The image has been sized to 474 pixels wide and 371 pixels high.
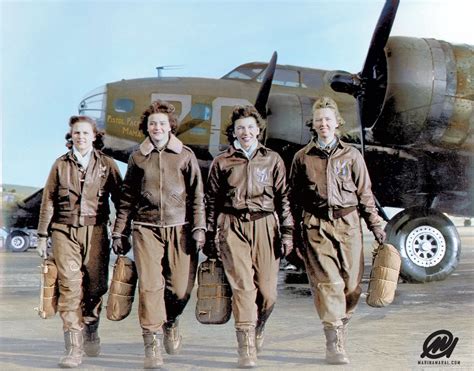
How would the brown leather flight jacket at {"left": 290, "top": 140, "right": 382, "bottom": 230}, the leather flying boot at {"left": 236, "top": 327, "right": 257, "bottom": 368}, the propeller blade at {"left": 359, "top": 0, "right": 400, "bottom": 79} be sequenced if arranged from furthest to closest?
the propeller blade at {"left": 359, "top": 0, "right": 400, "bottom": 79} < the brown leather flight jacket at {"left": 290, "top": 140, "right": 382, "bottom": 230} < the leather flying boot at {"left": 236, "top": 327, "right": 257, "bottom": 368}

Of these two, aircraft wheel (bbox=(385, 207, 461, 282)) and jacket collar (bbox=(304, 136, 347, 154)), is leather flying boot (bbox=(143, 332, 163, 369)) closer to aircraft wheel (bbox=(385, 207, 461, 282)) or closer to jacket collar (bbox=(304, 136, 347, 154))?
jacket collar (bbox=(304, 136, 347, 154))

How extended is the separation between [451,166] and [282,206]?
194 inches

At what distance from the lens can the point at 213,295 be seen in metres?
4.46

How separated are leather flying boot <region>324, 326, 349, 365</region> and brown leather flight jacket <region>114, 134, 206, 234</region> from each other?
3.78ft

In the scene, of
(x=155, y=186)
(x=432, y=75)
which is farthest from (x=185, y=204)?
(x=432, y=75)

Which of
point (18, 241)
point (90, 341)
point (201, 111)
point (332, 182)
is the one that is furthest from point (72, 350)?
point (18, 241)

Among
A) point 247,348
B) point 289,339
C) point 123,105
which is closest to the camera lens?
point 247,348

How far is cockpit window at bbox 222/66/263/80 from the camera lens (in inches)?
418

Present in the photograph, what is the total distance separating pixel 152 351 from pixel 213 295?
0.59m

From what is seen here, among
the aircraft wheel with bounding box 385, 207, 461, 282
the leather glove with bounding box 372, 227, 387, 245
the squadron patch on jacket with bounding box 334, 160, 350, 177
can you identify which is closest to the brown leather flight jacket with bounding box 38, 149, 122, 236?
the squadron patch on jacket with bounding box 334, 160, 350, 177

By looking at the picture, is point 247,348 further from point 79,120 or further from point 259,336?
point 79,120

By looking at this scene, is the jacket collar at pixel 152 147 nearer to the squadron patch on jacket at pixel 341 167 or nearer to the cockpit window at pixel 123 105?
the squadron patch on jacket at pixel 341 167

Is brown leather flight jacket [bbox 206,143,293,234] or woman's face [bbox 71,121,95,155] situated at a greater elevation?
woman's face [bbox 71,121,95,155]

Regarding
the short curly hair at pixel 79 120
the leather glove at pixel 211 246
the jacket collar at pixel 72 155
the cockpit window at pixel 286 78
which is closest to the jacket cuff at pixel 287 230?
the leather glove at pixel 211 246
